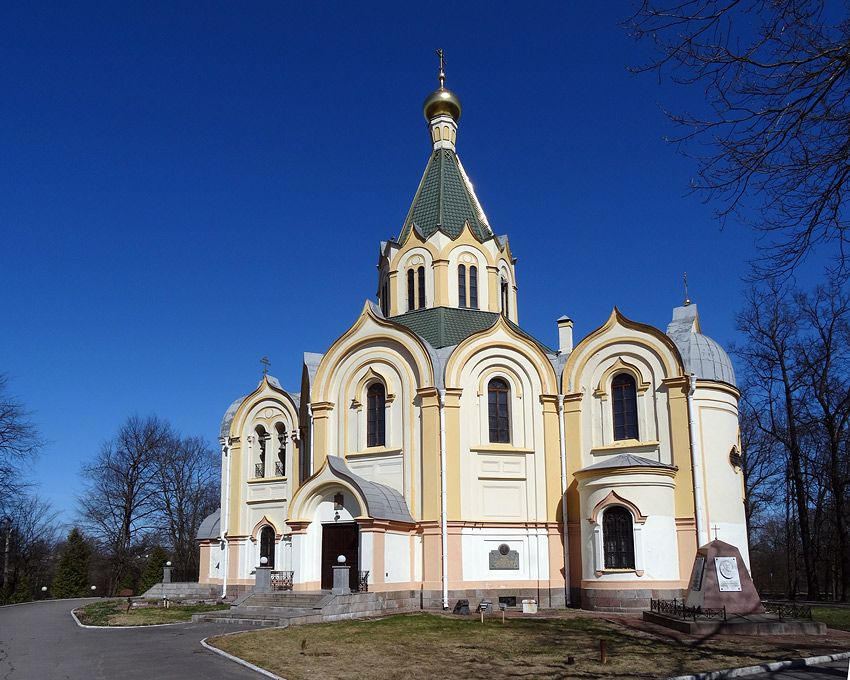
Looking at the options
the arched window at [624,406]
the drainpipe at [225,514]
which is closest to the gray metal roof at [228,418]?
the drainpipe at [225,514]

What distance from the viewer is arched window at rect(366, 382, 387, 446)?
88.9ft

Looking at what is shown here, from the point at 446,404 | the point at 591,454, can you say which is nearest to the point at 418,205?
the point at 446,404

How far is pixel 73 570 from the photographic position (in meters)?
47.6

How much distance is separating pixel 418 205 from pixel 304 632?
1819cm

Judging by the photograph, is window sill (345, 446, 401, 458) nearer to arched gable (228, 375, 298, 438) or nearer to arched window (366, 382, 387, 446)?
arched window (366, 382, 387, 446)

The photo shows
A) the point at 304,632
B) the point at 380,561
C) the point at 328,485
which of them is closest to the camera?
the point at 304,632

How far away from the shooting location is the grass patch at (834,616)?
830 inches

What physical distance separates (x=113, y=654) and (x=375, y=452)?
1185cm

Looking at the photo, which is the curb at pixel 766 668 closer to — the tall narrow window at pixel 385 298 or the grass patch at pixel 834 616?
the grass patch at pixel 834 616

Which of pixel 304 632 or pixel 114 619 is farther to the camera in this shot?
pixel 114 619

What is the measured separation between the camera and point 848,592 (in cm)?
3256

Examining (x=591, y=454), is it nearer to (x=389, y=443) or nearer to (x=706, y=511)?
(x=706, y=511)

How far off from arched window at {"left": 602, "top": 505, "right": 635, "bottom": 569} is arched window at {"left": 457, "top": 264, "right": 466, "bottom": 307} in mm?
9635

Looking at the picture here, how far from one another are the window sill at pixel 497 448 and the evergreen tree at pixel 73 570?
31982 millimetres
